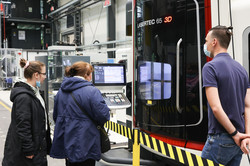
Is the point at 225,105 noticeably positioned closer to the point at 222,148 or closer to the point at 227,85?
the point at 227,85

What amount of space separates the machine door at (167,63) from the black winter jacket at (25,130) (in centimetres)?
145

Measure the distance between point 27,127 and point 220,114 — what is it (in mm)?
1633

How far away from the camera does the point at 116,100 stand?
509 cm

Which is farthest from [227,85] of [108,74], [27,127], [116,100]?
[108,74]

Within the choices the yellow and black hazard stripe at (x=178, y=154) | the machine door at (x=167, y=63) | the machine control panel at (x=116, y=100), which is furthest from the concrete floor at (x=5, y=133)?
the yellow and black hazard stripe at (x=178, y=154)

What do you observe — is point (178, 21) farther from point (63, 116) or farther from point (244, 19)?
point (63, 116)

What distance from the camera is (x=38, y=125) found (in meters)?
2.70

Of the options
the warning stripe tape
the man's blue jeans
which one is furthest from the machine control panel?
the man's blue jeans

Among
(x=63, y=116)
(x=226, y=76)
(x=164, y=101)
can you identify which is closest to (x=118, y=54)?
(x=164, y=101)

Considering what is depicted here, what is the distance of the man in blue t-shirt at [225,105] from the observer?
2.11 metres

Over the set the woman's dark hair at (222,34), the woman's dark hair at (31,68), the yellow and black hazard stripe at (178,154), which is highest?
the woman's dark hair at (222,34)

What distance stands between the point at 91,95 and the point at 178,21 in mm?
1349

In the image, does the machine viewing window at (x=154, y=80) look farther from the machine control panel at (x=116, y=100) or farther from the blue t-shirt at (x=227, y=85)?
the blue t-shirt at (x=227, y=85)

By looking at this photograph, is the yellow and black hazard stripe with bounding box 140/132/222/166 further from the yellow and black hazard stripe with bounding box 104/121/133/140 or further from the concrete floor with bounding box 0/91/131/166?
the concrete floor with bounding box 0/91/131/166
